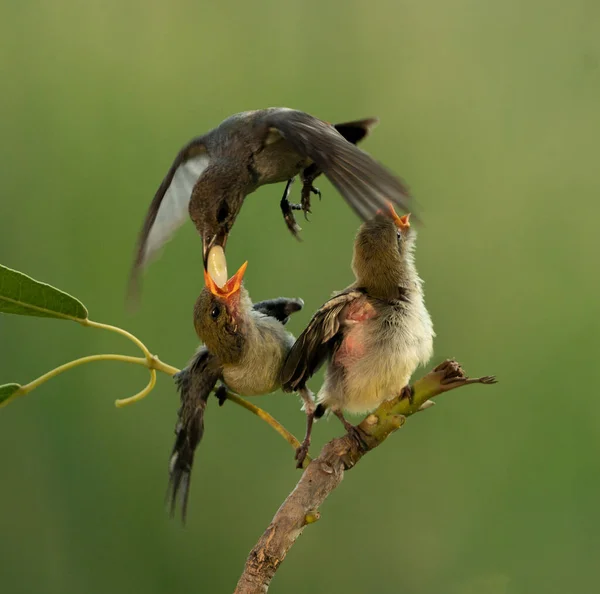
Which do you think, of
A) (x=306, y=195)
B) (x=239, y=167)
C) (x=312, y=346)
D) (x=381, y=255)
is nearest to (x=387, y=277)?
(x=381, y=255)

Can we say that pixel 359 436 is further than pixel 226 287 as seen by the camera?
No

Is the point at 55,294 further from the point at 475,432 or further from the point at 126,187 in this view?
the point at 475,432

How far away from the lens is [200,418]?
0.99 meters

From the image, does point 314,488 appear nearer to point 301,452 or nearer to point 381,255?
point 301,452

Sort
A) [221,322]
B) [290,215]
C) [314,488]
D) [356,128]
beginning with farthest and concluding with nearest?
[356,128] < [290,215] < [221,322] < [314,488]

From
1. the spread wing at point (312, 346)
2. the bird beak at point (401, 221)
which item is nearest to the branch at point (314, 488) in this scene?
the spread wing at point (312, 346)

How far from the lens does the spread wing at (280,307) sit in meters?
1.18

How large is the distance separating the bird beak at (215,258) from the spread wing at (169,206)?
0.41 feet

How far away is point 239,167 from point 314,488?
1.98ft

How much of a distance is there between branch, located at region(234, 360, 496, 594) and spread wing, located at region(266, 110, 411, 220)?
204 mm

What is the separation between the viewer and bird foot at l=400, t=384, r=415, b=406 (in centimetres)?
92

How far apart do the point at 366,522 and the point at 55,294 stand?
1.20 meters

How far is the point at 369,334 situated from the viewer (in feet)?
3.39

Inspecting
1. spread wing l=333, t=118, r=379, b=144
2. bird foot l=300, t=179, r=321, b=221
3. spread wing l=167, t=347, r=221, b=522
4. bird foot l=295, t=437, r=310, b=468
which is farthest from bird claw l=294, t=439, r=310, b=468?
spread wing l=333, t=118, r=379, b=144
